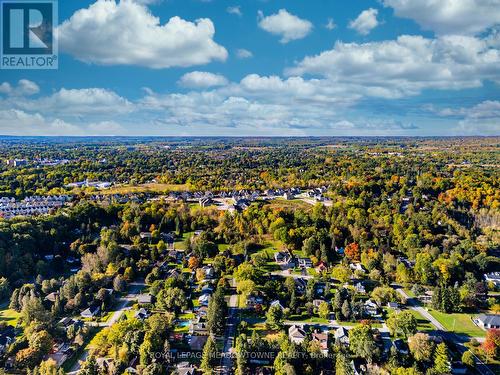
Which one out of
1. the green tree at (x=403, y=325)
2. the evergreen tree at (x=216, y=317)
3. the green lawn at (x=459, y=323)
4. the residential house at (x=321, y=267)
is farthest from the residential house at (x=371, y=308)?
the evergreen tree at (x=216, y=317)

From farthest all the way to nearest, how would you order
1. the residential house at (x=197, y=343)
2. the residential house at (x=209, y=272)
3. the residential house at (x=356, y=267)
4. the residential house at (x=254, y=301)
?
1. the residential house at (x=356, y=267)
2. the residential house at (x=209, y=272)
3. the residential house at (x=254, y=301)
4. the residential house at (x=197, y=343)

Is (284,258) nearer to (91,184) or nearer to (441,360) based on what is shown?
(441,360)

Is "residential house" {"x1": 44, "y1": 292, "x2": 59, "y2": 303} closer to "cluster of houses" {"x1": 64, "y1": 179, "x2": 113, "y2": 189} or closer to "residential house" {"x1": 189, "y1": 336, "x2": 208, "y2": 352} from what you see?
"residential house" {"x1": 189, "y1": 336, "x2": 208, "y2": 352}

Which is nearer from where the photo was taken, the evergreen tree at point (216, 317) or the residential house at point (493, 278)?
the evergreen tree at point (216, 317)

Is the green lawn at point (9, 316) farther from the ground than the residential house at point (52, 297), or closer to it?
closer to it

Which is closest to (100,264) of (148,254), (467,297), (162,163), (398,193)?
(148,254)

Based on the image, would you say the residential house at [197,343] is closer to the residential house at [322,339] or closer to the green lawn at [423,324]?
the residential house at [322,339]
